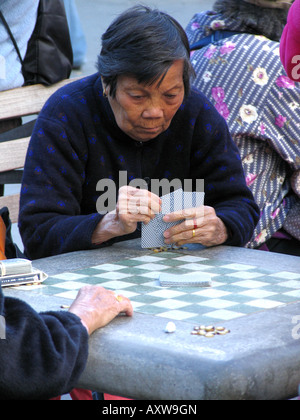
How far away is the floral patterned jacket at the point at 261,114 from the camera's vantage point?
3.04 metres

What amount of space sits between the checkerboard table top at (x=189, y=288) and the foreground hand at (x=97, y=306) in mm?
67

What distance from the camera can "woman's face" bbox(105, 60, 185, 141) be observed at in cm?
244

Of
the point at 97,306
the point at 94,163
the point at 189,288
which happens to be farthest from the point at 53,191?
the point at 97,306

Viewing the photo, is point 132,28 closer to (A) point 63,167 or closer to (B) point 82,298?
(A) point 63,167

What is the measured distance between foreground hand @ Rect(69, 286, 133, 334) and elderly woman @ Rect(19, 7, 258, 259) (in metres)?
0.54

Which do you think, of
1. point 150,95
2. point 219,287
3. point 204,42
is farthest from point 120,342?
point 204,42

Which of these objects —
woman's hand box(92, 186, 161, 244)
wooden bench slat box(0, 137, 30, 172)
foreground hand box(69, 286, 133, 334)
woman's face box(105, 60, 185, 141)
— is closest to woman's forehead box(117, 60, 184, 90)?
woman's face box(105, 60, 185, 141)

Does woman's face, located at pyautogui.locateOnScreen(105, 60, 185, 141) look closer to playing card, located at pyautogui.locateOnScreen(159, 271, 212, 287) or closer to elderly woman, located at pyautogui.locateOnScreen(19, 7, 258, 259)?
A: elderly woman, located at pyautogui.locateOnScreen(19, 7, 258, 259)

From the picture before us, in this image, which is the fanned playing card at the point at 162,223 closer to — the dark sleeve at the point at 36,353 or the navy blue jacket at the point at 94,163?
the navy blue jacket at the point at 94,163

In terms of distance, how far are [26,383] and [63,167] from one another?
4.00 ft

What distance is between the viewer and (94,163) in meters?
2.68

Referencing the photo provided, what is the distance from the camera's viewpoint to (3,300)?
1562mm

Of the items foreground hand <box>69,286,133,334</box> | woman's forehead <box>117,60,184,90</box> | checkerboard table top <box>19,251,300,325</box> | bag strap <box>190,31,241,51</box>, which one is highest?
bag strap <box>190,31,241,51</box>

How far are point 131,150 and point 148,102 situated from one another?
0.99 feet
